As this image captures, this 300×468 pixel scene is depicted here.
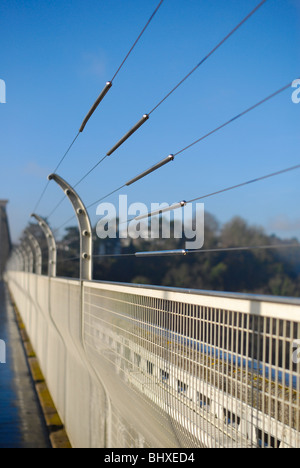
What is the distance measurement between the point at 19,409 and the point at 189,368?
6.46 metres

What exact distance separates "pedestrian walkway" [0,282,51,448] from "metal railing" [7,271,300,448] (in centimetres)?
202

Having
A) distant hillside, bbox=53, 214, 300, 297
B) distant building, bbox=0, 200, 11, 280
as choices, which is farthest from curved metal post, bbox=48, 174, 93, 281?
distant building, bbox=0, 200, 11, 280

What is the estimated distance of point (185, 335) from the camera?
264 centimetres

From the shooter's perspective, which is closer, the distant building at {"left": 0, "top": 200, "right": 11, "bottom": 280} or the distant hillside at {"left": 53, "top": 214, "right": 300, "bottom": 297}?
the distant hillside at {"left": 53, "top": 214, "right": 300, "bottom": 297}

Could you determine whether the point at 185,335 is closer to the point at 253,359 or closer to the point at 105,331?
the point at 253,359

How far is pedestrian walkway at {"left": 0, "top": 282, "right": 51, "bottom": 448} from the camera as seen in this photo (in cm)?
689

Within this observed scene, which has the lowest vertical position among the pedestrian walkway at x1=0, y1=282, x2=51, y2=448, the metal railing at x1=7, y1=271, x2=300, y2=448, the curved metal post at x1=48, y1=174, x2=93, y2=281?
the pedestrian walkway at x1=0, y1=282, x2=51, y2=448

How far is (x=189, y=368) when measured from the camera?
2.61 metres

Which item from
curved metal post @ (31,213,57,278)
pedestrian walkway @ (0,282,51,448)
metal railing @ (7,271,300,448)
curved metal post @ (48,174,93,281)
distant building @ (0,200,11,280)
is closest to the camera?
metal railing @ (7,271,300,448)

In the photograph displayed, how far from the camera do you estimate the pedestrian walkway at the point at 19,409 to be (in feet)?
22.6

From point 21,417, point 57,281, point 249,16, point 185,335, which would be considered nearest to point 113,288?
point 185,335

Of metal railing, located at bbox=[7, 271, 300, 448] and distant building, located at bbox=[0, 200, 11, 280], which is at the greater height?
distant building, located at bbox=[0, 200, 11, 280]

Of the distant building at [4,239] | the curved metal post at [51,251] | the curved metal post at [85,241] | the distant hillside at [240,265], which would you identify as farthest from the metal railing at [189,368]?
the distant building at [4,239]

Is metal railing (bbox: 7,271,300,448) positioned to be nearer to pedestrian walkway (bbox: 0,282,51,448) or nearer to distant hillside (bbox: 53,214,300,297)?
pedestrian walkway (bbox: 0,282,51,448)
